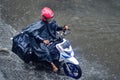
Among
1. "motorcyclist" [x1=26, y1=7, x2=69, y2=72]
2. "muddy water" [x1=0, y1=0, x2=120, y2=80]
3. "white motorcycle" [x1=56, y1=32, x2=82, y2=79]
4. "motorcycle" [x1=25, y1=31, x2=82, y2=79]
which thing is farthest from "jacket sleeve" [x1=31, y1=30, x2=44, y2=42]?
"muddy water" [x1=0, y1=0, x2=120, y2=80]

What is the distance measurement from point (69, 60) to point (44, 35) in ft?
3.20

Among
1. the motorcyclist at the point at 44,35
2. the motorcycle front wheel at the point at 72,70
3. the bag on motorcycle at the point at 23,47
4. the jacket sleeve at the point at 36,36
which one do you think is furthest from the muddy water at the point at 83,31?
the jacket sleeve at the point at 36,36

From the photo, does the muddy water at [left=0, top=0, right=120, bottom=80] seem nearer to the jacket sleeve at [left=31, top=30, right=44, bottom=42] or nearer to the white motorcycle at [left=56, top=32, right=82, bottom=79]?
the white motorcycle at [left=56, top=32, right=82, bottom=79]

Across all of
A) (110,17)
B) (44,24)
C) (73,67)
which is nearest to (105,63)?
(73,67)

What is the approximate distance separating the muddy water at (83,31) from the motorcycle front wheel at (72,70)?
0.19 meters

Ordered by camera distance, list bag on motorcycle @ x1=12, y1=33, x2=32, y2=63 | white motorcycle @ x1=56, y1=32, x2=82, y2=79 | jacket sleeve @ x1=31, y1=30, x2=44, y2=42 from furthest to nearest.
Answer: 1. bag on motorcycle @ x1=12, y1=33, x2=32, y2=63
2. jacket sleeve @ x1=31, y1=30, x2=44, y2=42
3. white motorcycle @ x1=56, y1=32, x2=82, y2=79

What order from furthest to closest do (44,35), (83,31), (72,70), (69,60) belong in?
(83,31) < (44,35) < (72,70) < (69,60)

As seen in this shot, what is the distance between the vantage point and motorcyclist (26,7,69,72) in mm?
8656

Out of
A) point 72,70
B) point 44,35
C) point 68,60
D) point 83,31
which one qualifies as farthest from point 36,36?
point 83,31

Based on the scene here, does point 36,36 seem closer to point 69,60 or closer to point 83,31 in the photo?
point 69,60

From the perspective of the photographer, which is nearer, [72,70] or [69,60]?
[69,60]

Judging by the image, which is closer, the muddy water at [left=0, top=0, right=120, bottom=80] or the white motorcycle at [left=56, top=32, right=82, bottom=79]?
the white motorcycle at [left=56, top=32, right=82, bottom=79]

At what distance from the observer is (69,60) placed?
8.55 m

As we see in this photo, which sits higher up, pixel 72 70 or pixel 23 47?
pixel 23 47
